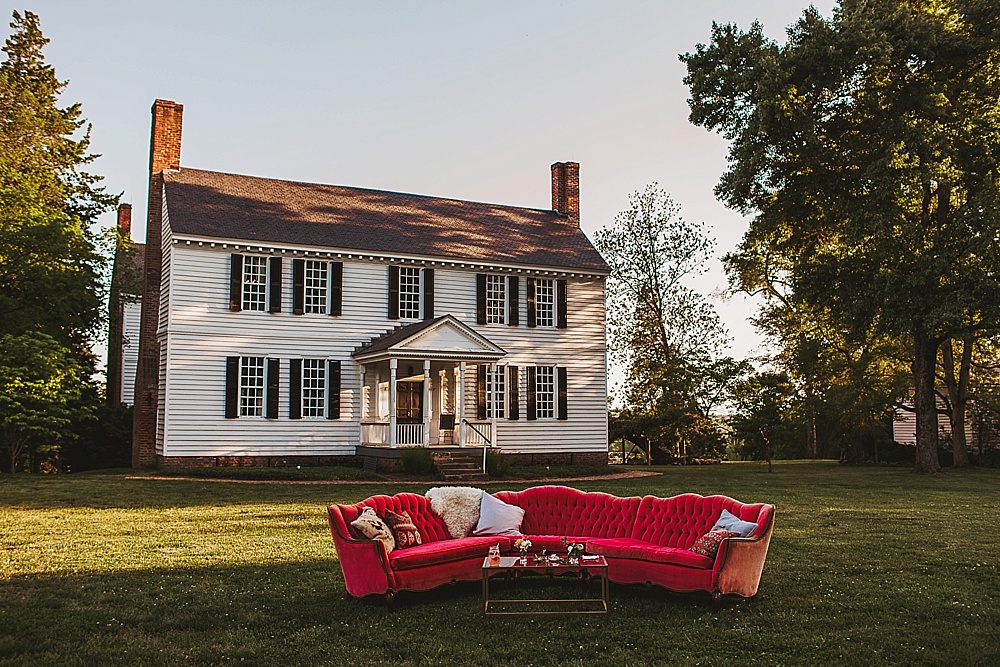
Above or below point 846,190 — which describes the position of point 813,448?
below

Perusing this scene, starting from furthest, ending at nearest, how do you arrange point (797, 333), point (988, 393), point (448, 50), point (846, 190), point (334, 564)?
point (797, 333), point (988, 393), point (846, 190), point (448, 50), point (334, 564)

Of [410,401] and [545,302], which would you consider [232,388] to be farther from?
[545,302]

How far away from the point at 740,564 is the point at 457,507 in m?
3.26

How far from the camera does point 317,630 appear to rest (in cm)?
747

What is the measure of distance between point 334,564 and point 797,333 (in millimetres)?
27536

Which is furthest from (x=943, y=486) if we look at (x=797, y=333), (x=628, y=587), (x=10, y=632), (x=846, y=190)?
(x=10, y=632)

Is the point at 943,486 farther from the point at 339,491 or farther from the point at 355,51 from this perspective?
the point at 355,51

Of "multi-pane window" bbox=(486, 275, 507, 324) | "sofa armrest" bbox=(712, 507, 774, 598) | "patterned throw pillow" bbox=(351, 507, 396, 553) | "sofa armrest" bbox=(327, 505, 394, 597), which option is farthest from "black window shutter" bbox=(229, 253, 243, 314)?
"sofa armrest" bbox=(712, 507, 774, 598)

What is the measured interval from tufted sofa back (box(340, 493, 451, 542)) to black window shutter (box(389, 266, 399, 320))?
15.5 m

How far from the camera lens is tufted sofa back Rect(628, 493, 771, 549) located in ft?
30.2

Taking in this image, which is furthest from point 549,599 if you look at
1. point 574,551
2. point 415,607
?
point 415,607

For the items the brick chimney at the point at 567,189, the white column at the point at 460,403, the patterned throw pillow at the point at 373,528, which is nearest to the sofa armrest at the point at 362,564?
the patterned throw pillow at the point at 373,528

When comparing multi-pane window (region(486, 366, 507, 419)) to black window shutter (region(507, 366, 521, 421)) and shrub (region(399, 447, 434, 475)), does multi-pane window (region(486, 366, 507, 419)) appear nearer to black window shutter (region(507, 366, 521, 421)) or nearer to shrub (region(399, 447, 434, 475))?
black window shutter (region(507, 366, 521, 421))

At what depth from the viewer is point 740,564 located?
8.37m
